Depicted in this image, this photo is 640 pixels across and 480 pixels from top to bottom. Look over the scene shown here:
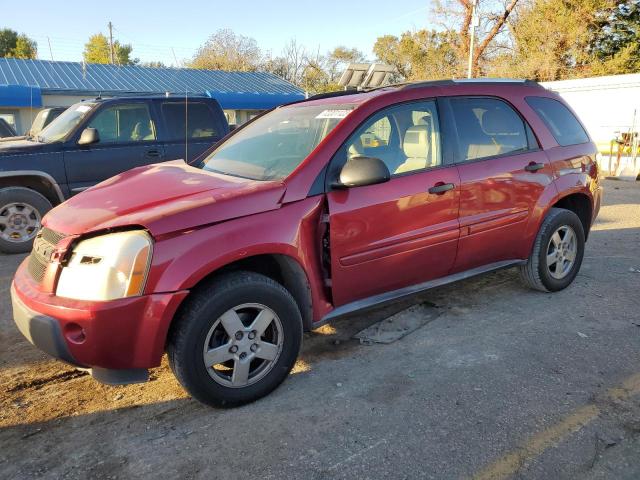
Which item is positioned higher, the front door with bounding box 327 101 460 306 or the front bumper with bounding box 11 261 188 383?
the front door with bounding box 327 101 460 306

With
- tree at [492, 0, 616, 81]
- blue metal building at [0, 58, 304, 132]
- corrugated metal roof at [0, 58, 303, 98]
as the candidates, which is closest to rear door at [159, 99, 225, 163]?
blue metal building at [0, 58, 304, 132]

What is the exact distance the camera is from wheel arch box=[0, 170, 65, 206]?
20.3 ft

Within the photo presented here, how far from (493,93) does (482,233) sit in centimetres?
119

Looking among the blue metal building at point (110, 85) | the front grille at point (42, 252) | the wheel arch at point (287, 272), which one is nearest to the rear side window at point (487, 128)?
the wheel arch at point (287, 272)

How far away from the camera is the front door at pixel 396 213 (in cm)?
315

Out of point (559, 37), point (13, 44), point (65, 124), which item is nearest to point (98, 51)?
point (13, 44)

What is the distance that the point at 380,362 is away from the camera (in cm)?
338

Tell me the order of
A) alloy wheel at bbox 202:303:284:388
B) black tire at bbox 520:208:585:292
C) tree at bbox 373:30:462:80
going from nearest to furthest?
alloy wheel at bbox 202:303:284:388 → black tire at bbox 520:208:585:292 → tree at bbox 373:30:462:80

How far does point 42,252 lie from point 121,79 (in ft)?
86.7

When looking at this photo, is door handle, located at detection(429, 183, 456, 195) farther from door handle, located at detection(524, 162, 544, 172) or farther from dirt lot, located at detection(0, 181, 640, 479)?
dirt lot, located at detection(0, 181, 640, 479)

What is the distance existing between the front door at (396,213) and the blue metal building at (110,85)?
17.7 meters

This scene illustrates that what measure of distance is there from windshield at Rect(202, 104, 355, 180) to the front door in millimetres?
256

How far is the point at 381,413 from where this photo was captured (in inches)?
→ 110

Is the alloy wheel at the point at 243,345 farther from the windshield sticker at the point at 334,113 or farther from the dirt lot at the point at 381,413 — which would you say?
the windshield sticker at the point at 334,113
